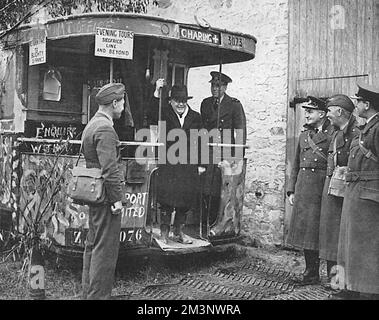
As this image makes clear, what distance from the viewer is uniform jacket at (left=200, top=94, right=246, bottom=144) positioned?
571 centimetres

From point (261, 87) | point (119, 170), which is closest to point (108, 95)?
point (119, 170)

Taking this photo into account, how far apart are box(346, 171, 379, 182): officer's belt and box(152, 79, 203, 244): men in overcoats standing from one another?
1.71m

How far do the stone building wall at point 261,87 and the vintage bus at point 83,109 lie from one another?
0.43m

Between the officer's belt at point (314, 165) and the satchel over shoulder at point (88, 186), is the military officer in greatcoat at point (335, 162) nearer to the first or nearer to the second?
the officer's belt at point (314, 165)

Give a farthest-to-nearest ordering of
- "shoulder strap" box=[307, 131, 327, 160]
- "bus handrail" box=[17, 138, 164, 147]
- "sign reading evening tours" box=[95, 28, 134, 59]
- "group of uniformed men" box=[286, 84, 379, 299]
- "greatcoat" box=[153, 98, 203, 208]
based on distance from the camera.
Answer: "greatcoat" box=[153, 98, 203, 208]
"shoulder strap" box=[307, 131, 327, 160]
"bus handrail" box=[17, 138, 164, 147]
"sign reading evening tours" box=[95, 28, 134, 59]
"group of uniformed men" box=[286, 84, 379, 299]

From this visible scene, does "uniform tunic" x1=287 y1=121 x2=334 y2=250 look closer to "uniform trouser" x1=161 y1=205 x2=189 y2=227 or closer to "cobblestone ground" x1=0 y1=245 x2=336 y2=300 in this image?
"cobblestone ground" x1=0 y1=245 x2=336 y2=300

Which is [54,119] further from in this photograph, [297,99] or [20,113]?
[297,99]

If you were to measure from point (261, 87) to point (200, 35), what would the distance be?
5.21 feet

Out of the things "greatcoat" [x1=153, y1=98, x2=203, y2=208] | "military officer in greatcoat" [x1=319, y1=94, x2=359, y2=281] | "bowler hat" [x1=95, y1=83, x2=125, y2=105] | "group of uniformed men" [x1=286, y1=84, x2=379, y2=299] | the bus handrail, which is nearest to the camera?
"bowler hat" [x1=95, y1=83, x2=125, y2=105]

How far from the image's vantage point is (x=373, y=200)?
404 cm

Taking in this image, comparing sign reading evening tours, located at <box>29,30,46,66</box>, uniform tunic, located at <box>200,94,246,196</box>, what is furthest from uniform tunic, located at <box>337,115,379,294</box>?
sign reading evening tours, located at <box>29,30,46,66</box>

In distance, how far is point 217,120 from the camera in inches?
222

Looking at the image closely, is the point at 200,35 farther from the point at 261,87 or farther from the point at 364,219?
the point at 364,219
